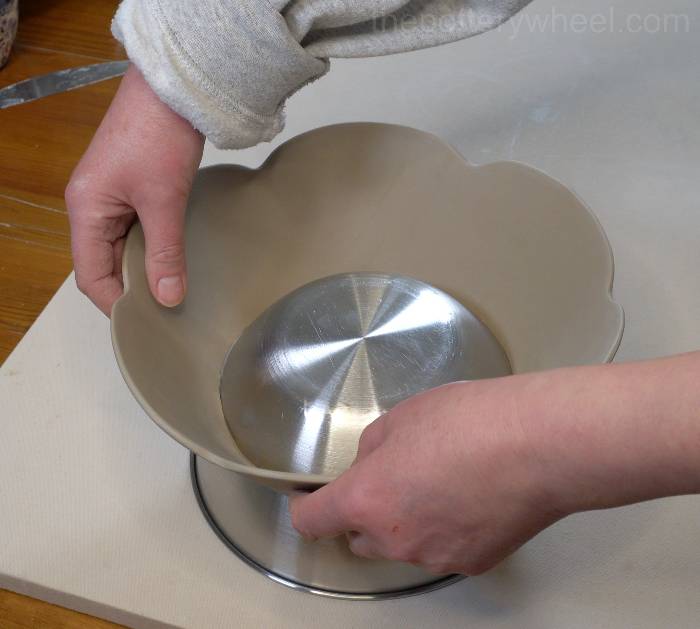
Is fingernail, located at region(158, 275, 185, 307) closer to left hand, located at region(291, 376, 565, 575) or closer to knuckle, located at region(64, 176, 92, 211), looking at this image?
knuckle, located at region(64, 176, 92, 211)

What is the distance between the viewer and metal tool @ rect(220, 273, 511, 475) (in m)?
0.51

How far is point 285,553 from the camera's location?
52 centimetres

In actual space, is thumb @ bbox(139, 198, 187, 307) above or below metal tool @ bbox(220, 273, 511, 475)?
above

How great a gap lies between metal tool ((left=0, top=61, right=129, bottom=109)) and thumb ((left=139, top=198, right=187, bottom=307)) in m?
0.43

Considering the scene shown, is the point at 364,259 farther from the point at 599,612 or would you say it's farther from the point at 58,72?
the point at 58,72

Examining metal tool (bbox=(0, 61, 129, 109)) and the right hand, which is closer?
the right hand

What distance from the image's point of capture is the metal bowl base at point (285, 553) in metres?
0.50

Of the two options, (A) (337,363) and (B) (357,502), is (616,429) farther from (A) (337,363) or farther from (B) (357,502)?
(A) (337,363)

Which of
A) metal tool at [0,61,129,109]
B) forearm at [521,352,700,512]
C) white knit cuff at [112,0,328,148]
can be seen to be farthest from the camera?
metal tool at [0,61,129,109]

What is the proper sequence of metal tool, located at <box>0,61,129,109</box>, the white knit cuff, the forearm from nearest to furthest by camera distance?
the forearm → the white knit cuff → metal tool, located at <box>0,61,129,109</box>

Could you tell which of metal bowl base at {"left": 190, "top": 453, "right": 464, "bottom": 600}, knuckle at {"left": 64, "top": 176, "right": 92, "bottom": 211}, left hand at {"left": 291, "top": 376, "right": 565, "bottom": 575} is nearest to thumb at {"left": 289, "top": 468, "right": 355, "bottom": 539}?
left hand at {"left": 291, "top": 376, "right": 565, "bottom": 575}

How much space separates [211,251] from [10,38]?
458 millimetres

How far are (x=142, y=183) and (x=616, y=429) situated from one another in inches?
12.0

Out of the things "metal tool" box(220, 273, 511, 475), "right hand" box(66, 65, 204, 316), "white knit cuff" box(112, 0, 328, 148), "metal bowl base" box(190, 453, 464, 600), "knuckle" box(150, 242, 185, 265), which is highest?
"white knit cuff" box(112, 0, 328, 148)
